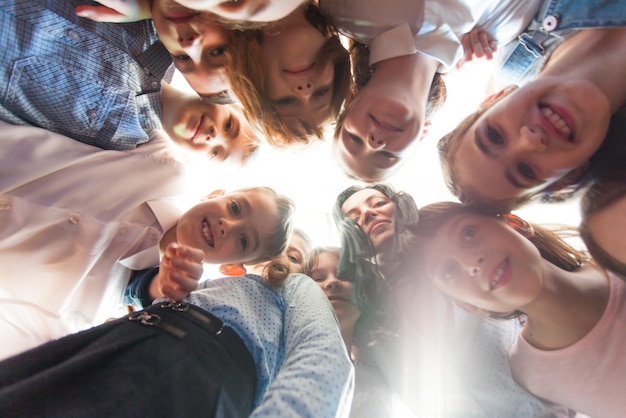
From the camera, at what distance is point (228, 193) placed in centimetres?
82

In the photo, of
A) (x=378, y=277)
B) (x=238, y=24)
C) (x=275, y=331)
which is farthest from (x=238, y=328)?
(x=238, y=24)

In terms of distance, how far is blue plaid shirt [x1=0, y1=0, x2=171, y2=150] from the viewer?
54 centimetres

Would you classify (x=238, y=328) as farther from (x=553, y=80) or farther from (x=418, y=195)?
(x=553, y=80)

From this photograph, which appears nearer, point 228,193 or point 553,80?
point 553,80

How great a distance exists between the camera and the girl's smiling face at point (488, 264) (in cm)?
55

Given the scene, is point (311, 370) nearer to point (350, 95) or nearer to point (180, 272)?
point (180, 272)

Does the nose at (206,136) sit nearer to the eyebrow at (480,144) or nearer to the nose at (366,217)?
the nose at (366,217)

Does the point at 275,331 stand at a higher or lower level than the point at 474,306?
lower

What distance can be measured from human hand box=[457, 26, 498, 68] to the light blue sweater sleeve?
1.71 feet

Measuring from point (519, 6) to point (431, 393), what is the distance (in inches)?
25.6

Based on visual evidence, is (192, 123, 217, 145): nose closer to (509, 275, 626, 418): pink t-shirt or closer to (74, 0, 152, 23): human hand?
(74, 0, 152, 23): human hand

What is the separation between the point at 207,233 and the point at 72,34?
0.39 metres

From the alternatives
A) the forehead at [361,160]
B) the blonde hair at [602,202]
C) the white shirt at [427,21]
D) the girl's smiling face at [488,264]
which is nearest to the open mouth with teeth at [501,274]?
the girl's smiling face at [488,264]

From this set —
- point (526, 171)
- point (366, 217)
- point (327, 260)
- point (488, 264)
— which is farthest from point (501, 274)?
point (327, 260)
